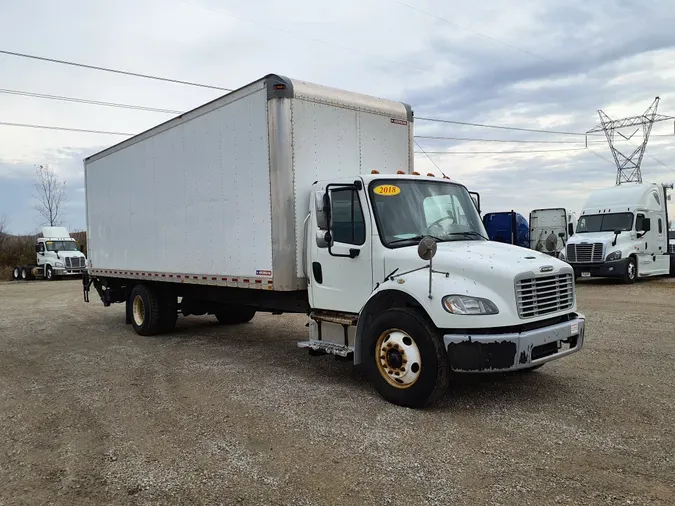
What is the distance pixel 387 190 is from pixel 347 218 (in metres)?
0.56

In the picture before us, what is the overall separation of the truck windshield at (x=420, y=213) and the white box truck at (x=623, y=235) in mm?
13524

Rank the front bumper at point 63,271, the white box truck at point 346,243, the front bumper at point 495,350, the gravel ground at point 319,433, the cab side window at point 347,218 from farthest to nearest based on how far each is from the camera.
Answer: the front bumper at point 63,271
the cab side window at point 347,218
the white box truck at point 346,243
the front bumper at point 495,350
the gravel ground at point 319,433

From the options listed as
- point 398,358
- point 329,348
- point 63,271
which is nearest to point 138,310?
point 329,348

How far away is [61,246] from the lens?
32656mm

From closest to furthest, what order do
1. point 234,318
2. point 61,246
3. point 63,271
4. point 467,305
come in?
1. point 467,305
2. point 234,318
3. point 63,271
4. point 61,246

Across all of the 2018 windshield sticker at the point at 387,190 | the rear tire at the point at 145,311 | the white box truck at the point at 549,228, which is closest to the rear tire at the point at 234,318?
the rear tire at the point at 145,311

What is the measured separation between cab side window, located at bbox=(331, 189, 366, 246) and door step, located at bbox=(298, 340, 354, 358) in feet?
4.06

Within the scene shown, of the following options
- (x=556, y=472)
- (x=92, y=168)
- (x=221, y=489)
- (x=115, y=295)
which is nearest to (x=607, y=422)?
(x=556, y=472)

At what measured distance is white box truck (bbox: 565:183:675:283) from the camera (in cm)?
1812

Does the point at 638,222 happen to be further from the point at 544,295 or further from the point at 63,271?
the point at 63,271

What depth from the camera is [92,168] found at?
1238 cm

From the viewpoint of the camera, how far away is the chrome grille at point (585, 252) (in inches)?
717

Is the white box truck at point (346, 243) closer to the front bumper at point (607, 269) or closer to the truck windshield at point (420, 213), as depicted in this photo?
the truck windshield at point (420, 213)

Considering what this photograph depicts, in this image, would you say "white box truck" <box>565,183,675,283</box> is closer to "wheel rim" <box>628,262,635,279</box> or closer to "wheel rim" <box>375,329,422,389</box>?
"wheel rim" <box>628,262,635,279</box>
